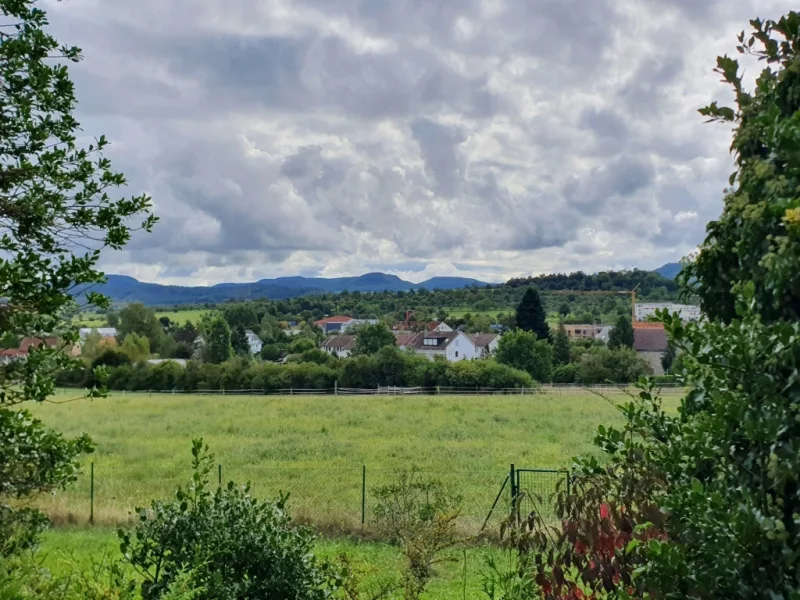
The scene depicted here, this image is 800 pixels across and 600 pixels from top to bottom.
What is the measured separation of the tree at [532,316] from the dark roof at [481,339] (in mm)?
9062

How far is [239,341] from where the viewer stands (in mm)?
75250

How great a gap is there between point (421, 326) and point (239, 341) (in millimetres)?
27856

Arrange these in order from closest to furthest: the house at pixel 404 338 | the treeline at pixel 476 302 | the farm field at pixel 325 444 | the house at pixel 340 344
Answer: the farm field at pixel 325 444, the house at pixel 340 344, the house at pixel 404 338, the treeline at pixel 476 302

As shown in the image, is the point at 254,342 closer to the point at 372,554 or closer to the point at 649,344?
the point at 649,344

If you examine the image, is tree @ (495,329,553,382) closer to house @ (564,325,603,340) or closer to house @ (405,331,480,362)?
house @ (405,331,480,362)

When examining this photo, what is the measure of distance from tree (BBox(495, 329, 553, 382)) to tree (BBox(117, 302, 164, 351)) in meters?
40.4

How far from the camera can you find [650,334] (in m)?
59.8

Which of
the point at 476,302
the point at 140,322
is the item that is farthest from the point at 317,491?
the point at 476,302

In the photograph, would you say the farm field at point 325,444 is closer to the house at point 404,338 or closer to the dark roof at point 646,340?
the dark roof at point 646,340

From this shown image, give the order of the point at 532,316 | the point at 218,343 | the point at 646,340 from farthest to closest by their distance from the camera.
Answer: the point at 532,316 < the point at 218,343 < the point at 646,340

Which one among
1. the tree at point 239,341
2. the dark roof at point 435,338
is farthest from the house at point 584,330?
the tree at point 239,341

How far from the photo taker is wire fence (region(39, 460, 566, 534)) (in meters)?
11.1

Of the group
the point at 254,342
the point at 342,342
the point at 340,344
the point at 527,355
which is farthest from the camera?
the point at 254,342

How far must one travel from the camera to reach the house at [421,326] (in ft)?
284
